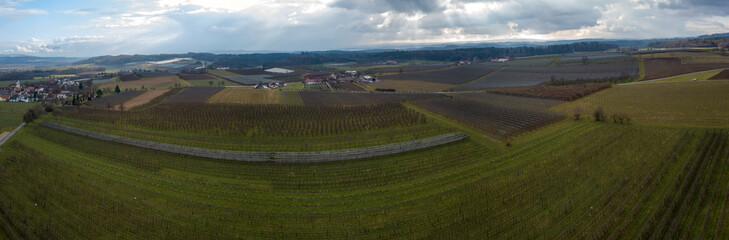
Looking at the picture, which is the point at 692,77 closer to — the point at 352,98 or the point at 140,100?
the point at 352,98

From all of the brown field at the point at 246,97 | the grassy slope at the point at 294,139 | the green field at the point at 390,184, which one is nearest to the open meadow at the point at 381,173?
the green field at the point at 390,184

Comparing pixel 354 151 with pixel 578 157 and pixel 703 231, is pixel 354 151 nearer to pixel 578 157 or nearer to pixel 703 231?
pixel 578 157

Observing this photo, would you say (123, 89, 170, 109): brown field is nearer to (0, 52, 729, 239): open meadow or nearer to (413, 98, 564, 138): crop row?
(0, 52, 729, 239): open meadow

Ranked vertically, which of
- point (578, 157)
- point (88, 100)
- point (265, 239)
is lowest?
point (265, 239)

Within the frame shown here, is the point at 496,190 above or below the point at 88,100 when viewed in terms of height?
below

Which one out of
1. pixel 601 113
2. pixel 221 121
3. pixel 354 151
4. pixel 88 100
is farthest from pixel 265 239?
pixel 88 100

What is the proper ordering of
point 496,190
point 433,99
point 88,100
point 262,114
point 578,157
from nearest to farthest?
point 496,190 → point 578,157 → point 262,114 → point 433,99 → point 88,100

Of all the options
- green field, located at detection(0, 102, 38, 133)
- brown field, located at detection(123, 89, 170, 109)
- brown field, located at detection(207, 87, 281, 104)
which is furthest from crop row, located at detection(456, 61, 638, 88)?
green field, located at detection(0, 102, 38, 133)
